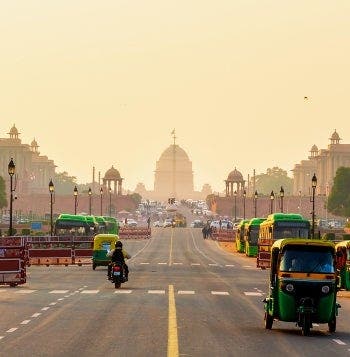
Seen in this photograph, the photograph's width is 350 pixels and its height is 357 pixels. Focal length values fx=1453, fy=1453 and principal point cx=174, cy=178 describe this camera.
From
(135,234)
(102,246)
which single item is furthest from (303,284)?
(135,234)

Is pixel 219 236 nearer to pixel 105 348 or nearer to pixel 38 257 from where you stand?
pixel 38 257

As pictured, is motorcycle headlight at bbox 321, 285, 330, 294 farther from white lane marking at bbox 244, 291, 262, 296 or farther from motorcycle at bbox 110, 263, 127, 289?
motorcycle at bbox 110, 263, 127, 289

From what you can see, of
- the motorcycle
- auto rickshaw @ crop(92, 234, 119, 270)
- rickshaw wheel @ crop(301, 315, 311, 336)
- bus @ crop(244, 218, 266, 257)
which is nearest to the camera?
rickshaw wheel @ crop(301, 315, 311, 336)

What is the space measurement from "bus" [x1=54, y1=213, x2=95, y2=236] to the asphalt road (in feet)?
135

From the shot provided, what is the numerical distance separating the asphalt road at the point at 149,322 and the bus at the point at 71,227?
1625 inches

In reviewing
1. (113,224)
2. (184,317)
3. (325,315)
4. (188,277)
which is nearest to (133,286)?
(188,277)

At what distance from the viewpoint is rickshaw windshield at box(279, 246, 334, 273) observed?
2933 cm

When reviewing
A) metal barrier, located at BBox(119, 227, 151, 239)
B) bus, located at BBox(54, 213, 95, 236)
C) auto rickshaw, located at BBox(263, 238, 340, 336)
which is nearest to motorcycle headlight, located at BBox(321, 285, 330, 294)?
auto rickshaw, located at BBox(263, 238, 340, 336)

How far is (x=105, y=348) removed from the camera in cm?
2517

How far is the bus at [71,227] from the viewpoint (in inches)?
3816

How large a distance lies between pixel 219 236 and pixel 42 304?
113m

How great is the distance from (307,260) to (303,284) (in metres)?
0.75

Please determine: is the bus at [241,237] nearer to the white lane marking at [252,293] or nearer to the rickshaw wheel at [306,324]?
the white lane marking at [252,293]

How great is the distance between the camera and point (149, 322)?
3180cm
